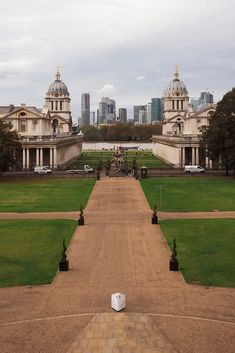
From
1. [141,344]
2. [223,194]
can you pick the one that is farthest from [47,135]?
[141,344]

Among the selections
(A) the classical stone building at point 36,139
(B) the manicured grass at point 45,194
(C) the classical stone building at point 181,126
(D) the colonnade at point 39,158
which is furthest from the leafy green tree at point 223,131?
(A) the classical stone building at point 36,139

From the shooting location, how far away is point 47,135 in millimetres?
114875

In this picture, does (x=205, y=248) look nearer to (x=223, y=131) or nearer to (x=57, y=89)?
(x=223, y=131)

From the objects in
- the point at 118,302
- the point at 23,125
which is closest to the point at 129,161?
the point at 23,125

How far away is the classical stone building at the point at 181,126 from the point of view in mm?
111375

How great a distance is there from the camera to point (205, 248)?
34281 millimetres

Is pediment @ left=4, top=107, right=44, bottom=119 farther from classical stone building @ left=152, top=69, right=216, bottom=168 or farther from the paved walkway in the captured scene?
the paved walkway

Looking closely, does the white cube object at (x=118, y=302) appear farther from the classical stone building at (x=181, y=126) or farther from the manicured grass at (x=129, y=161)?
the manicured grass at (x=129, y=161)

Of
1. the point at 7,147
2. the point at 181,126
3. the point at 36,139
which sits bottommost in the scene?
the point at 7,147

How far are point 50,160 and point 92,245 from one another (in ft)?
242

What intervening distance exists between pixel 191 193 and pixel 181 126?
101520 millimetres

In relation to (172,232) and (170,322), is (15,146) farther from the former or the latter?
(170,322)

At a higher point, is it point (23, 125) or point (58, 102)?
point (58, 102)

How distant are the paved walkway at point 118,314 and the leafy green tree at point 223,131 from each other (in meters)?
48.1
